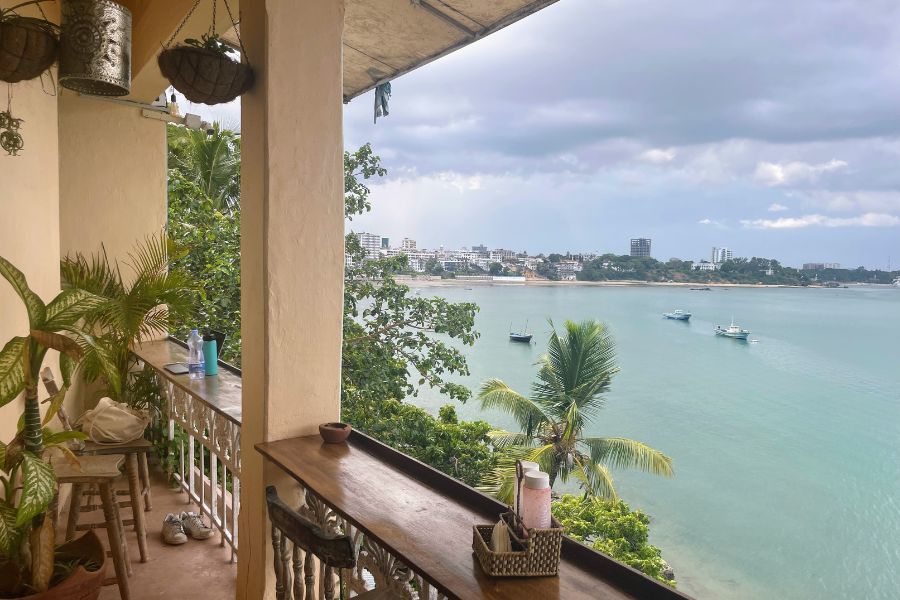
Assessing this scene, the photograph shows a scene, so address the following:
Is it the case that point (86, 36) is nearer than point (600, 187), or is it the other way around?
point (86, 36)

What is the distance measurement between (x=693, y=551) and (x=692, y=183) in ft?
160

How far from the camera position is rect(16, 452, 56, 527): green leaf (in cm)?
156

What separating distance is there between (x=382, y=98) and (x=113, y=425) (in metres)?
1.96

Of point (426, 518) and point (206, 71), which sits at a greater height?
point (206, 71)

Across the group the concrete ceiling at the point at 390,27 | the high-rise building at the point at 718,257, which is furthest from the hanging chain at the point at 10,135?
the high-rise building at the point at 718,257

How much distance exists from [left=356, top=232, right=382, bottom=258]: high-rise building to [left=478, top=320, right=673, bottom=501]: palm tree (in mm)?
7233

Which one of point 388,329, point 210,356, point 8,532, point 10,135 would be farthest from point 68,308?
point 388,329

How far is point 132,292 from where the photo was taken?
11.8 feet

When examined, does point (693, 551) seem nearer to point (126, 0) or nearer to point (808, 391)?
point (808, 391)

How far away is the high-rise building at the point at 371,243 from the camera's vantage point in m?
11.3

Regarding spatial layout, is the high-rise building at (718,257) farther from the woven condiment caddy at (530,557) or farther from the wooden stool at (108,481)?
the woven condiment caddy at (530,557)

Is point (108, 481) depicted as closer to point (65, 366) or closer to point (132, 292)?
point (65, 366)

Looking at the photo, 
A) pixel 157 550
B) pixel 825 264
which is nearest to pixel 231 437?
pixel 157 550

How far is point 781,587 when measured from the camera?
2789 cm
